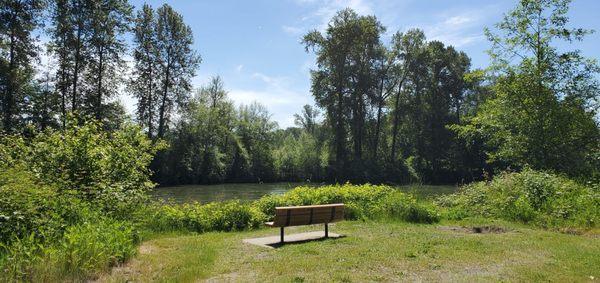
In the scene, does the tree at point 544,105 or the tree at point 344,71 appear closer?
the tree at point 544,105

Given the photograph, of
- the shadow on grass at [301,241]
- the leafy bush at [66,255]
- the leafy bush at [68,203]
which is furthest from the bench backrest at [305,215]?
the leafy bush at [66,255]

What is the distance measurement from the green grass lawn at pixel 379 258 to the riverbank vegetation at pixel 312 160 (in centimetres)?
6

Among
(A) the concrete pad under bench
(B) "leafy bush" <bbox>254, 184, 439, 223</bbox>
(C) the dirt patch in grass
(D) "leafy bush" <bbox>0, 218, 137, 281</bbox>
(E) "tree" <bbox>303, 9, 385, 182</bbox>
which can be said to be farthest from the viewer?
(E) "tree" <bbox>303, 9, 385, 182</bbox>

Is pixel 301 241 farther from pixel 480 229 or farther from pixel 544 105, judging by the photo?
pixel 544 105

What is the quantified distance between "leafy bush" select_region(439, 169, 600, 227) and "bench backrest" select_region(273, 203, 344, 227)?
18.5 ft

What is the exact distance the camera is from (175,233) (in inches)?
446

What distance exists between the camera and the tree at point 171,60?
45.1 metres

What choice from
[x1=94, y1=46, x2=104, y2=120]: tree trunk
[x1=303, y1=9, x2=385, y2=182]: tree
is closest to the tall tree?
[x1=94, y1=46, x2=104, y2=120]: tree trunk

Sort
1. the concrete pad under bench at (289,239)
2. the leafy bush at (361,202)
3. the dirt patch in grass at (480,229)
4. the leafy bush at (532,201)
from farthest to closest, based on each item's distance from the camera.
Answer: the leafy bush at (361,202)
the leafy bush at (532,201)
the dirt patch in grass at (480,229)
the concrete pad under bench at (289,239)

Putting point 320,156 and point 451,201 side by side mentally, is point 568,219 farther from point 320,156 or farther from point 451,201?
point 320,156

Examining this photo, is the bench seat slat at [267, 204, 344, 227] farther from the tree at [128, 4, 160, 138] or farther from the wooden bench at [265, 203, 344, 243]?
the tree at [128, 4, 160, 138]

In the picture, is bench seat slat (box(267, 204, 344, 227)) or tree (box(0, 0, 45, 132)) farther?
tree (box(0, 0, 45, 132))

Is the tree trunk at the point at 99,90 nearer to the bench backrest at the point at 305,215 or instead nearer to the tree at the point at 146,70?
the tree at the point at 146,70

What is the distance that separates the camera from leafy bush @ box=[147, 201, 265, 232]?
11797mm
